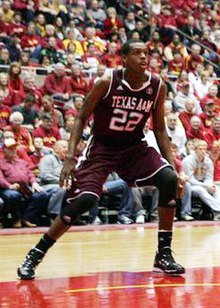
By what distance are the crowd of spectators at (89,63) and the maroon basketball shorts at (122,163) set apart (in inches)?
190

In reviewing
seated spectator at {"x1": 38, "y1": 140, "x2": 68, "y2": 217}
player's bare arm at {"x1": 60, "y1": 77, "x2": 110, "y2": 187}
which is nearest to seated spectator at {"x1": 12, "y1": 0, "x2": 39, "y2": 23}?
seated spectator at {"x1": 38, "y1": 140, "x2": 68, "y2": 217}

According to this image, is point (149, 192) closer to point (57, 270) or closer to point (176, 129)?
point (176, 129)

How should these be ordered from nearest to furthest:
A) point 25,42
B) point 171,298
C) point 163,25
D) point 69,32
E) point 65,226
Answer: point 171,298 → point 65,226 → point 25,42 → point 69,32 → point 163,25

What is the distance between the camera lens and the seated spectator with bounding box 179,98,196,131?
14.2 metres

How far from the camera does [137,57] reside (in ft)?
19.2

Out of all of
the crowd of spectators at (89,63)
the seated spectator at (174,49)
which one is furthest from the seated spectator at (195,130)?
the seated spectator at (174,49)

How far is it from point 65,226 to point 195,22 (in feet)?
49.3

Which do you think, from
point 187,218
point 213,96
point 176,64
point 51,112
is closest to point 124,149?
point 187,218

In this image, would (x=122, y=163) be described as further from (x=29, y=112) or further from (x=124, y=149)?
(x=29, y=112)

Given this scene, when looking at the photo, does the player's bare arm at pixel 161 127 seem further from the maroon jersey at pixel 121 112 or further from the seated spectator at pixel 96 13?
the seated spectator at pixel 96 13

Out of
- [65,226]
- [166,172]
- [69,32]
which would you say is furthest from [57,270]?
[69,32]

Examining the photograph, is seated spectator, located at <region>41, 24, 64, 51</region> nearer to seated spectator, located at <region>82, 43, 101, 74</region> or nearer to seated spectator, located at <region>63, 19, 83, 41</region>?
seated spectator, located at <region>82, 43, 101, 74</region>

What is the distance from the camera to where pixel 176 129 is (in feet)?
43.9

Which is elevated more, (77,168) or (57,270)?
(77,168)
